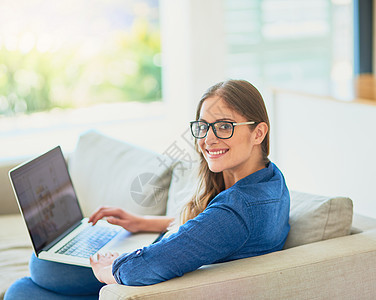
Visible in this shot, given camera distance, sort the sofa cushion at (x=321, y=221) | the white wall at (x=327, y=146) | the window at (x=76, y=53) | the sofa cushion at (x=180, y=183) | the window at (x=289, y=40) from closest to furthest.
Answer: the sofa cushion at (x=321, y=221) → the sofa cushion at (x=180, y=183) → the white wall at (x=327, y=146) → the window at (x=76, y=53) → the window at (x=289, y=40)

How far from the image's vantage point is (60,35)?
413 centimetres

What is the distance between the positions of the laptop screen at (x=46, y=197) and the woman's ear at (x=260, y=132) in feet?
2.35

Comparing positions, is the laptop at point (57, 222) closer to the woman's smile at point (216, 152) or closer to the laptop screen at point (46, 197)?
the laptop screen at point (46, 197)

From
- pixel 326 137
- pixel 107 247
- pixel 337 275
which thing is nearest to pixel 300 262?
pixel 337 275

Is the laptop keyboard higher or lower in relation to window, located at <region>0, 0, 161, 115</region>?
lower

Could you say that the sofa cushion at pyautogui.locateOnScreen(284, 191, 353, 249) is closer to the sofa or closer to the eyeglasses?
the sofa

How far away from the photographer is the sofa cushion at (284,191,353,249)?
1512 millimetres

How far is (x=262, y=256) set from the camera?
140 centimetres

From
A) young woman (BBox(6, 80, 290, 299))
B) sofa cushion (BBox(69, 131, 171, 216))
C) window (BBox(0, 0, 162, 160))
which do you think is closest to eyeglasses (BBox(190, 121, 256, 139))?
young woman (BBox(6, 80, 290, 299))

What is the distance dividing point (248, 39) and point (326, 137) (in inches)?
73.9

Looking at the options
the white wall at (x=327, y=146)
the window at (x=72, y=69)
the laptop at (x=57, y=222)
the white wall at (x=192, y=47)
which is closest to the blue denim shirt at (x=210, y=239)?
the laptop at (x=57, y=222)

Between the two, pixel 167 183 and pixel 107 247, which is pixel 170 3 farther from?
pixel 107 247

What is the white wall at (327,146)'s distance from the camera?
229 centimetres

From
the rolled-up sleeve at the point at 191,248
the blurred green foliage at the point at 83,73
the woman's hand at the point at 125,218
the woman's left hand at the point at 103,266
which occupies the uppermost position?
the blurred green foliage at the point at 83,73
